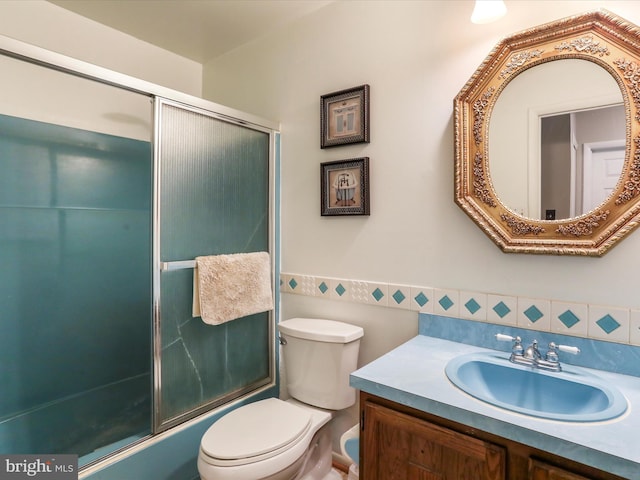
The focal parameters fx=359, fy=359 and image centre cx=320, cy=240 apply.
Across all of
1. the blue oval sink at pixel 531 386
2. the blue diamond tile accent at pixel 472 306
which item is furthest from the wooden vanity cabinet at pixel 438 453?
the blue diamond tile accent at pixel 472 306

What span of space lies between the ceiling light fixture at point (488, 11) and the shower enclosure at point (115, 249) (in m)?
1.15

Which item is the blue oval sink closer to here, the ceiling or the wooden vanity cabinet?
the wooden vanity cabinet

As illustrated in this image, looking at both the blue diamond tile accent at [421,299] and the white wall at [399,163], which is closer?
the white wall at [399,163]

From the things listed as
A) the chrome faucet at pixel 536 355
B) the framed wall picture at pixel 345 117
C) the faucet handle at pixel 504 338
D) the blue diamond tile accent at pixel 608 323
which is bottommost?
the chrome faucet at pixel 536 355

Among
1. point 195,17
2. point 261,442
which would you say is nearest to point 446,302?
point 261,442

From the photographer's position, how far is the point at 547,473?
0.84 m

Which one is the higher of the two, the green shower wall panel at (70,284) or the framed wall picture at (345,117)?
the framed wall picture at (345,117)

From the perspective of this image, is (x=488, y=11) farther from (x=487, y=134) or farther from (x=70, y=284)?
(x=70, y=284)

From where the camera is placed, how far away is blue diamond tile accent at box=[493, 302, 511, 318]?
136 cm

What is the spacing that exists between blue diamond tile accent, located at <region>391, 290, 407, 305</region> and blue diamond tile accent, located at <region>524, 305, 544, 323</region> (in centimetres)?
49

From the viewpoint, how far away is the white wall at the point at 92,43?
1.81 metres

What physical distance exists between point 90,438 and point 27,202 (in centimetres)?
127

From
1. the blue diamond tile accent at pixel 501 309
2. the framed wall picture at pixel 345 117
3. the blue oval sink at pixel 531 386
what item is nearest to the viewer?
the blue oval sink at pixel 531 386

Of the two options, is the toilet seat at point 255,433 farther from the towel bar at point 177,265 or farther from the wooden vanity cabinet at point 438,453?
the towel bar at point 177,265
